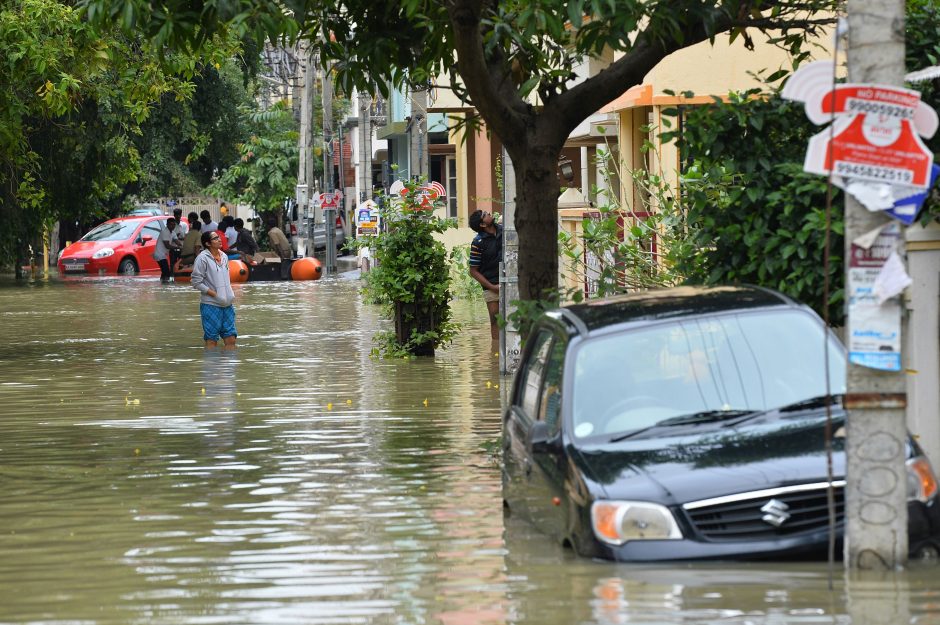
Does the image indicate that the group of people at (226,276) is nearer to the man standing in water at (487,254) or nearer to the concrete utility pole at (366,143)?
the man standing in water at (487,254)

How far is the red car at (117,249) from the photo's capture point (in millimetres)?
50000

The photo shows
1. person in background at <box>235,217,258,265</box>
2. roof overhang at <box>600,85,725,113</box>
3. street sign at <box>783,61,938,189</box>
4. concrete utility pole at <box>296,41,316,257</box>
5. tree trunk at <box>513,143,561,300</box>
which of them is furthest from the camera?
concrete utility pole at <box>296,41,316,257</box>

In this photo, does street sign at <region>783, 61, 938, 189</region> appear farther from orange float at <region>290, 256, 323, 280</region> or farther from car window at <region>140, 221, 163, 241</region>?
car window at <region>140, 221, 163, 241</region>

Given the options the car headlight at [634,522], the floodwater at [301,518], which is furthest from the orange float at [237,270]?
the car headlight at [634,522]

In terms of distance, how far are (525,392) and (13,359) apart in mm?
14517

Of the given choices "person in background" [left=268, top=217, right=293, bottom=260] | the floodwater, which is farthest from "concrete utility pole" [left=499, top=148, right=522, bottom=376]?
"person in background" [left=268, top=217, right=293, bottom=260]

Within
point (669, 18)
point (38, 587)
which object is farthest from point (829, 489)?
point (669, 18)

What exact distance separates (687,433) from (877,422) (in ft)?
3.62

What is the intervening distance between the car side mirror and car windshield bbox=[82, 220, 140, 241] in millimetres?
43512

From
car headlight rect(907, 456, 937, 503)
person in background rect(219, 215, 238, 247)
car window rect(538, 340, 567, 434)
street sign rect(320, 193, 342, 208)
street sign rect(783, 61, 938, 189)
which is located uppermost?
street sign rect(320, 193, 342, 208)

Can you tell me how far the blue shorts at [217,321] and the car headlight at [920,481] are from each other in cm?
1594

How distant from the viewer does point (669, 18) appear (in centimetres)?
1130

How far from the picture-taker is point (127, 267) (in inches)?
2000

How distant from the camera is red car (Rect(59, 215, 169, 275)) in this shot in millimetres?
50000
